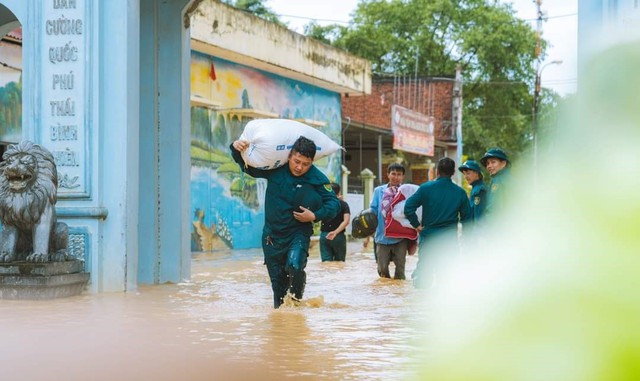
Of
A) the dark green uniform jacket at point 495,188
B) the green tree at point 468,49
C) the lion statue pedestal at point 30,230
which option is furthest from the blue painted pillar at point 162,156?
the green tree at point 468,49

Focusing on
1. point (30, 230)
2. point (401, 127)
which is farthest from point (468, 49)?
point (30, 230)

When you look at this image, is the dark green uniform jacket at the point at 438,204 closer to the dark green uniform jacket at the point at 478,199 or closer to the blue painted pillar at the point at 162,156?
the dark green uniform jacket at the point at 478,199

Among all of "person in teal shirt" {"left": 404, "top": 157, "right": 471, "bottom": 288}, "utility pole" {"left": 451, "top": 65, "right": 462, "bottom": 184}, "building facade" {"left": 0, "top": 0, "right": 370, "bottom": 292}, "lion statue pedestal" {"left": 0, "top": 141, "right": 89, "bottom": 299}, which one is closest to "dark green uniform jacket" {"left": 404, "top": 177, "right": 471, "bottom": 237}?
"person in teal shirt" {"left": 404, "top": 157, "right": 471, "bottom": 288}

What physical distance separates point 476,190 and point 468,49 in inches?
1430

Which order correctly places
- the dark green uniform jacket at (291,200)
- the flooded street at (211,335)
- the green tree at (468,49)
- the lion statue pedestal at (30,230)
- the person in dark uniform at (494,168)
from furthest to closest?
1. the green tree at (468,49)
2. the person in dark uniform at (494,168)
3. the lion statue pedestal at (30,230)
4. the dark green uniform jacket at (291,200)
5. the flooded street at (211,335)

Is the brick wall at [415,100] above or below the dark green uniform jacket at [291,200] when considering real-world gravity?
above

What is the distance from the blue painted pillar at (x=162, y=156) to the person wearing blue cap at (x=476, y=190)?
3627mm

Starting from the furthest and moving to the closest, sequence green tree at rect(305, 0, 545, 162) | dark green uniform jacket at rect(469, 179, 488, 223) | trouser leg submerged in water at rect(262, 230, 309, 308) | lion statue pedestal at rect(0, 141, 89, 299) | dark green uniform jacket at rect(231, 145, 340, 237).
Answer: green tree at rect(305, 0, 545, 162)
dark green uniform jacket at rect(469, 179, 488, 223)
lion statue pedestal at rect(0, 141, 89, 299)
dark green uniform jacket at rect(231, 145, 340, 237)
trouser leg submerged in water at rect(262, 230, 309, 308)

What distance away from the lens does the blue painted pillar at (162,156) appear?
11297 mm

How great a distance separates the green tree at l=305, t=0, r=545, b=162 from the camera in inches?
1742

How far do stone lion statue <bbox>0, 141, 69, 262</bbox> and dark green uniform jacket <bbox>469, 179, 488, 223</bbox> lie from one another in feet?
13.9

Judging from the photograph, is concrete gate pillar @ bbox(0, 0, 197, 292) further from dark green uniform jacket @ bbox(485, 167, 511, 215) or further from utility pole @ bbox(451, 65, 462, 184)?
utility pole @ bbox(451, 65, 462, 184)

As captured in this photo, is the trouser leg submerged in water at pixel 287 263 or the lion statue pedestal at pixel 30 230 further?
the lion statue pedestal at pixel 30 230

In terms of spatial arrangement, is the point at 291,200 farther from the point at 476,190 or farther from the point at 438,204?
the point at 476,190
